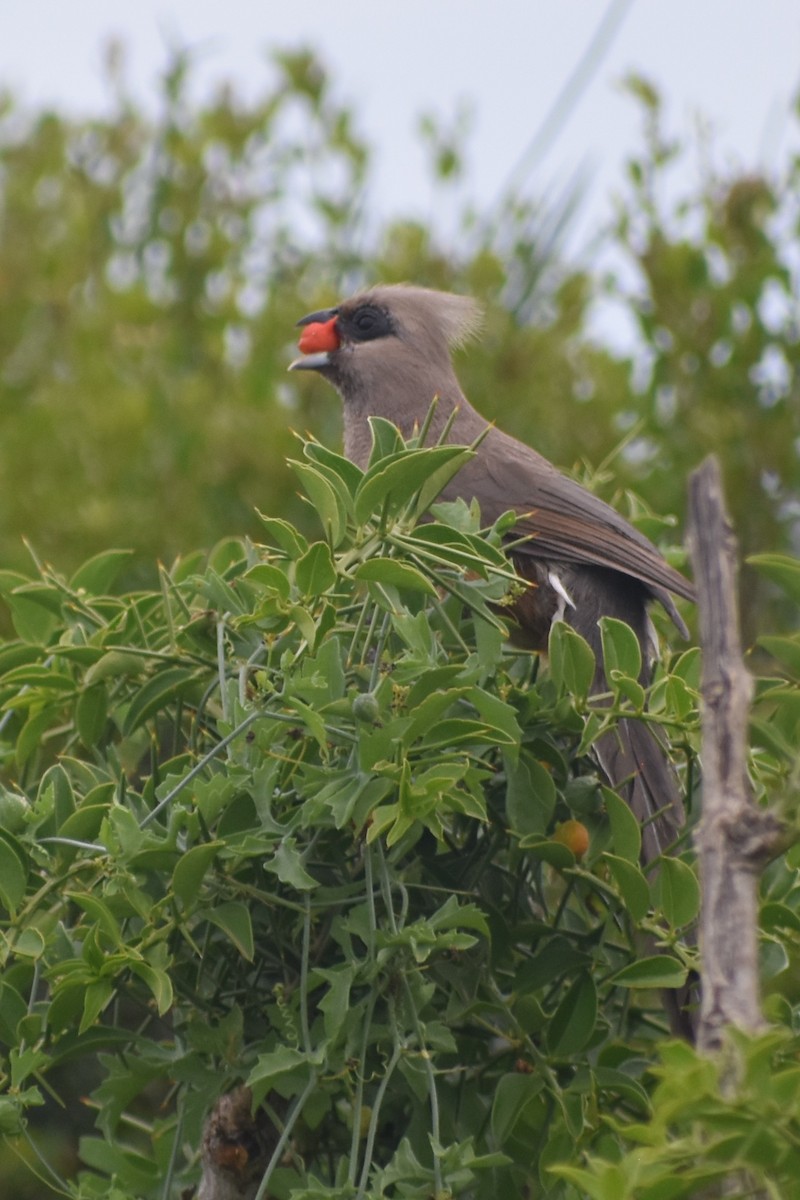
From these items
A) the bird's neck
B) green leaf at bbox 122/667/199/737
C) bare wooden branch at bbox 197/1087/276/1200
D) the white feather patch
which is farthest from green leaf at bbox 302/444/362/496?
the bird's neck

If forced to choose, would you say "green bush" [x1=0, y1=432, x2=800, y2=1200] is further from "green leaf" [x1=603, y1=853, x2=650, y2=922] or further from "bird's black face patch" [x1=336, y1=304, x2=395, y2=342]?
"bird's black face patch" [x1=336, y1=304, x2=395, y2=342]

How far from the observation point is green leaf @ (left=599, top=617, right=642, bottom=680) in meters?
2.03

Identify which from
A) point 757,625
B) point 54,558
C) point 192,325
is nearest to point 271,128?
point 192,325

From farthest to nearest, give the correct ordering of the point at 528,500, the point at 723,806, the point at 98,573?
the point at 528,500, the point at 98,573, the point at 723,806

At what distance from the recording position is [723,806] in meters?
1.31

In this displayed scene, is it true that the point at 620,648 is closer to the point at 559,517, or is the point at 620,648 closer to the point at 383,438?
the point at 383,438

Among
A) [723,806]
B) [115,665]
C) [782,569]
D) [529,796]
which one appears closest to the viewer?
[723,806]

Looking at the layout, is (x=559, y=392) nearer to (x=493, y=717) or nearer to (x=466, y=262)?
(x=466, y=262)

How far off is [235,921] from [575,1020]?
1.41 feet

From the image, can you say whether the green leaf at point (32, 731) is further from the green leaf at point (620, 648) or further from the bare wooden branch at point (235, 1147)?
the green leaf at point (620, 648)

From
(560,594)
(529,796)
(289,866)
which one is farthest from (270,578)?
(560,594)

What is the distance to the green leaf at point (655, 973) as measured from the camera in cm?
189

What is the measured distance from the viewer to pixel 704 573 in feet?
4.20

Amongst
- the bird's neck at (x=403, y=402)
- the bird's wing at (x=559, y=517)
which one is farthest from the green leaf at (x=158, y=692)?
the bird's neck at (x=403, y=402)
